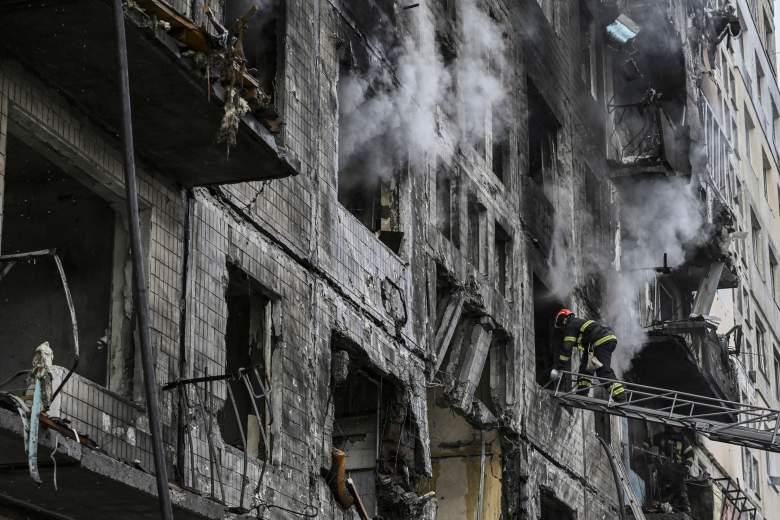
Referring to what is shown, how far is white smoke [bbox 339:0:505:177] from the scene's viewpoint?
60.3 ft

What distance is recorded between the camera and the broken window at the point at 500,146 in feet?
76.2

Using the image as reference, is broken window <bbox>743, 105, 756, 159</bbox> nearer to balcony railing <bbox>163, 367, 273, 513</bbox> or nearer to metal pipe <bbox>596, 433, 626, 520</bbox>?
metal pipe <bbox>596, 433, 626, 520</bbox>

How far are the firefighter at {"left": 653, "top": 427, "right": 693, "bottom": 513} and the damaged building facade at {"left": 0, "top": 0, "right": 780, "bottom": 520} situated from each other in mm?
470

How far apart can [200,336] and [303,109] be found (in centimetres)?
349

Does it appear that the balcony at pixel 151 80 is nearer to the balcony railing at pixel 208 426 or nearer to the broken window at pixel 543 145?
the balcony railing at pixel 208 426

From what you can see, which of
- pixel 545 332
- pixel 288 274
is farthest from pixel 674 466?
pixel 288 274

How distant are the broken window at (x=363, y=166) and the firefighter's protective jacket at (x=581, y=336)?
4.76 metres

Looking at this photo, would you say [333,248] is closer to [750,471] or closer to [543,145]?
[543,145]

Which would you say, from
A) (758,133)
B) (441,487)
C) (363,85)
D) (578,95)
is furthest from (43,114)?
(758,133)

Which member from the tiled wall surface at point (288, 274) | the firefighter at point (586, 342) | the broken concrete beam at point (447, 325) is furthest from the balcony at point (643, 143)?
the broken concrete beam at point (447, 325)

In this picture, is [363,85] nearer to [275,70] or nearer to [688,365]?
[275,70]

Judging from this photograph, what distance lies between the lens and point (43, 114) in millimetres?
11805

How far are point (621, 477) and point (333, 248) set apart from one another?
38.0 feet

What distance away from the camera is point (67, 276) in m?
13.1
